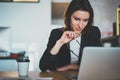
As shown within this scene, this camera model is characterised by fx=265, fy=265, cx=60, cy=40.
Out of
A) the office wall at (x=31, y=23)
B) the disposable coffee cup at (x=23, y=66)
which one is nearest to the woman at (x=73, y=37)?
the office wall at (x=31, y=23)

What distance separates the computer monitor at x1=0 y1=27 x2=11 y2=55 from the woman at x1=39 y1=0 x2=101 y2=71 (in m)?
0.58

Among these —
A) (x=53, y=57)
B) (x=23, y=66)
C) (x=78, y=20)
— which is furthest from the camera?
(x=78, y=20)

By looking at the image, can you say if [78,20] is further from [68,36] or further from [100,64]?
[100,64]

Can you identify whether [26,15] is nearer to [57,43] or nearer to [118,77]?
[57,43]

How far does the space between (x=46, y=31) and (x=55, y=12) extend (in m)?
0.32

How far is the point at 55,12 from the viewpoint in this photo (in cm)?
398

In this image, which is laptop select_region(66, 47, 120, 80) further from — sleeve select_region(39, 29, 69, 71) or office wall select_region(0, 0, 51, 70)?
office wall select_region(0, 0, 51, 70)

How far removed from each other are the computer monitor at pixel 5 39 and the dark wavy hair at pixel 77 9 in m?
0.88

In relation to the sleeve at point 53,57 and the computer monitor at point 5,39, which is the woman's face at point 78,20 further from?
the computer monitor at point 5,39

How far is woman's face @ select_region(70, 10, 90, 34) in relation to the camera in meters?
3.95

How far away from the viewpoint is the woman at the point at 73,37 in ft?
12.5

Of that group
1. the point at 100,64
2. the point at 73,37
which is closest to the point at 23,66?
the point at 100,64

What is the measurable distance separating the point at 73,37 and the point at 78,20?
0.87ft

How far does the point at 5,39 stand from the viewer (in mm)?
4039
